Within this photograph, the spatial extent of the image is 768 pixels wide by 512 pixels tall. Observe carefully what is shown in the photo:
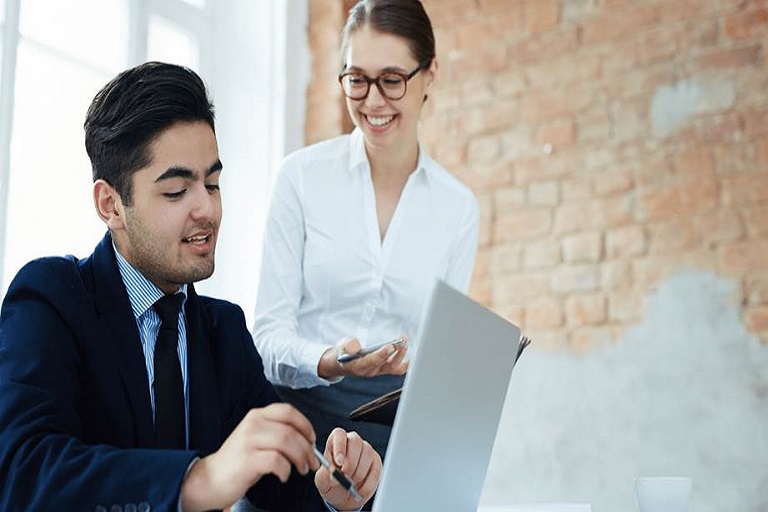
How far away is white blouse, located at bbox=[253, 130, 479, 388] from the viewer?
2.12m

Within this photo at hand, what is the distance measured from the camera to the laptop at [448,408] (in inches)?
39.0

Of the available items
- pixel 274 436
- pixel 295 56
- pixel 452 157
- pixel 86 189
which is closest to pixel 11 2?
pixel 86 189

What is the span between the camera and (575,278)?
3.23 metres

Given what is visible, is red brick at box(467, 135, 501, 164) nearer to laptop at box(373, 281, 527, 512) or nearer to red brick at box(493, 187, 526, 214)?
red brick at box(493, 187, 526, 214)

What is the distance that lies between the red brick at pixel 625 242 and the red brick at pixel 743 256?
9.4 inches

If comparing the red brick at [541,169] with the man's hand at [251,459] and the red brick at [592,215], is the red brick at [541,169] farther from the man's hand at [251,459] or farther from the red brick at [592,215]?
the man's hand at [251,459]

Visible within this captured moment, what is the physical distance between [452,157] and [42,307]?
7.66ft

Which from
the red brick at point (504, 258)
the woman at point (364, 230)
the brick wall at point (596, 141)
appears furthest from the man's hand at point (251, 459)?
the red brick at point (504, 258)

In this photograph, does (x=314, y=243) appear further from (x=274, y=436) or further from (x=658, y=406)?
(x=658, y=406)

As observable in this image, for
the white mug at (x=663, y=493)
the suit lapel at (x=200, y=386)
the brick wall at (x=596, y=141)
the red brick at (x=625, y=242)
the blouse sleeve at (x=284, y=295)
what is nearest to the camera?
the white mug at (x=663, y=493)

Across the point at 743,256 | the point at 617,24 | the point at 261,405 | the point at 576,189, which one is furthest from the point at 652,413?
the point at 261,405

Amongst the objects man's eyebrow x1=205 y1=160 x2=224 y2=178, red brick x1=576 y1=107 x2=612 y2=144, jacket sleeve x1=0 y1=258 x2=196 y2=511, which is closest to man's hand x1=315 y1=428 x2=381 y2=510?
jacket sleeve x1=0 y1=258 x2=196 y2=511

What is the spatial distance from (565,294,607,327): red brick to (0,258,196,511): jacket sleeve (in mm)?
2113

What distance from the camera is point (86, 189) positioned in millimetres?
2920
